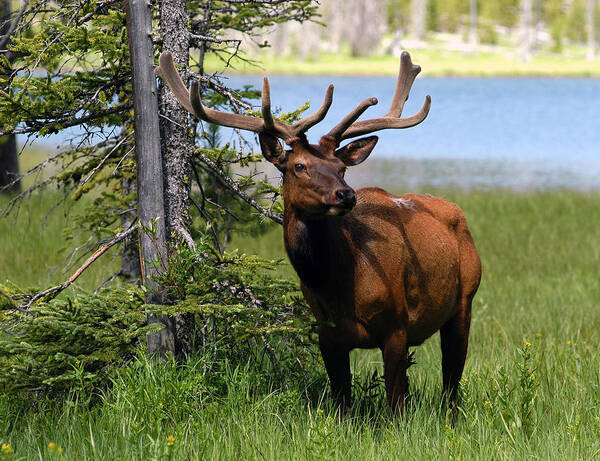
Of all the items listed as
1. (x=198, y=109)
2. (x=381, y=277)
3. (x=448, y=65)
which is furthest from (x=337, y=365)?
(x=448, y=65)

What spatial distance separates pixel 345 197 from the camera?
4750mm

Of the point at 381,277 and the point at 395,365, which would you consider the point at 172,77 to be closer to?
the point at 381,277

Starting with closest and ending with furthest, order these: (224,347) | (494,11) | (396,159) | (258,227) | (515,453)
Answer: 1. (515,453)
2. (224,347)
3. (258,227)
4. (396,159)
5. (494,11)

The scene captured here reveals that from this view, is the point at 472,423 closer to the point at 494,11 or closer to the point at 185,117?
the point at 185,117

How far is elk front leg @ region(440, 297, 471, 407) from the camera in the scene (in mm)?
6324

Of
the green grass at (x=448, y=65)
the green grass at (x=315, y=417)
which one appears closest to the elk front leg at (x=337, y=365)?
the green grass at (x=315, y=417)

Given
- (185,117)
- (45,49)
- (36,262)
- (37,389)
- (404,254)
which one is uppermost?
(45,49)

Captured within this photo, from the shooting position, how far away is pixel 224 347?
6035 mm

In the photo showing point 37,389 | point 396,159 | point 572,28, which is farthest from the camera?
point 572,28

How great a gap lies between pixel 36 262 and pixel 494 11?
120585mm

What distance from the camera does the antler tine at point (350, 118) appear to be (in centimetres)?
522

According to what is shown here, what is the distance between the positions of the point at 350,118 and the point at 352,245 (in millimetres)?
859

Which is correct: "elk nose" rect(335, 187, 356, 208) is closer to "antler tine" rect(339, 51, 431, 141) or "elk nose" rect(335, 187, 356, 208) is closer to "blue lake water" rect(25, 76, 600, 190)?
"antler tine" rect(339, 51, 431, 141)

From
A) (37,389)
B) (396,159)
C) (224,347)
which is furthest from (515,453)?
(396,159)
